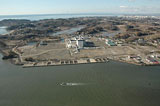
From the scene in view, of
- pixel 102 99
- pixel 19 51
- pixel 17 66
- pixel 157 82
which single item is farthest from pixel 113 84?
pixel 19 51

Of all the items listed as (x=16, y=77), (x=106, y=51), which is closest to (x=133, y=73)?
(x=106, y=51)

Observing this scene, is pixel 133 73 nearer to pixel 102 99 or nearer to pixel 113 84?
pixel 113 84

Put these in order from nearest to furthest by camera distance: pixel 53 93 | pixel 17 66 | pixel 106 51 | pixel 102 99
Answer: pixel 102 99
pixel 53 93
pixel 17 66
pixel 106 51

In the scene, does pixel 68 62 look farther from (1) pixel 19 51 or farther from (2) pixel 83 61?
(1) pixel 19 51

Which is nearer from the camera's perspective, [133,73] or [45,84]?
[45,84]

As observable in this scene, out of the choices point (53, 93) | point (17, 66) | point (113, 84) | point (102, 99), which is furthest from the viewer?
point (17, 66)

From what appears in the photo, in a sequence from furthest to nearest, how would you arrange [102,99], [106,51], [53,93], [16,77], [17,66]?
[106,51], [17,66], [16,77], [53,93], [102,99]
